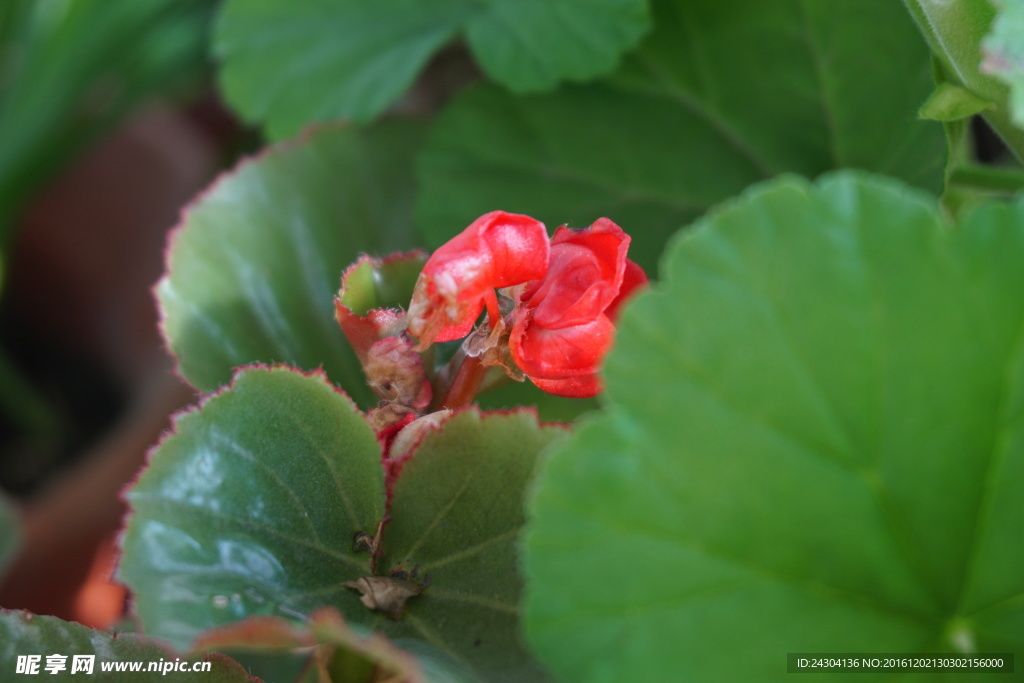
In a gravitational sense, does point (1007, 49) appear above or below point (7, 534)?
above

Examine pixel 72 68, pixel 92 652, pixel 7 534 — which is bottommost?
pixel 7 534

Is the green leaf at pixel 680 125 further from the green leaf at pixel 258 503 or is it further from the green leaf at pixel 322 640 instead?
the green leaf at pixel 322 640

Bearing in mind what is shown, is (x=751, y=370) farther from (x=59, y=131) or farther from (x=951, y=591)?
(x=59, y=131)

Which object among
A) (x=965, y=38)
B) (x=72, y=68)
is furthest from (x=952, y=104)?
(x=72, y=68)

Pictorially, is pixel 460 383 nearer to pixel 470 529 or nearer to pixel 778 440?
pixel 470 529

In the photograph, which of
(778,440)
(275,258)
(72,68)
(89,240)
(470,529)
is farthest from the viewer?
(89,240)

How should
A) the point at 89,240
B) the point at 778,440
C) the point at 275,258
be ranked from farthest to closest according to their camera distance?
the point at 89,240
the point at 275,258
the point at 778,440
